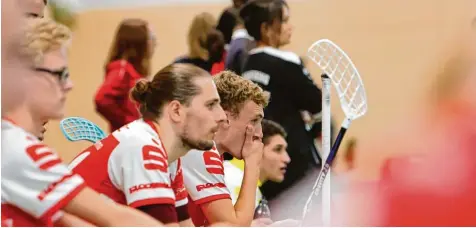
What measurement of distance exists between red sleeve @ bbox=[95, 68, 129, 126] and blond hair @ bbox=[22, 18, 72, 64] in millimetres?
328

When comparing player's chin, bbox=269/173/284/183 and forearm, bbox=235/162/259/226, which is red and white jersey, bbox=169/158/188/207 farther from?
player's chin, bbox=269/173/284/183

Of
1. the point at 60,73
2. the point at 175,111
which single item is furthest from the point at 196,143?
the point at 60,73

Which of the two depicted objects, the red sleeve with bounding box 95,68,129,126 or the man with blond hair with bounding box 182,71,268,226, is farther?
the red sleeve with bounding box 95,68,129,126

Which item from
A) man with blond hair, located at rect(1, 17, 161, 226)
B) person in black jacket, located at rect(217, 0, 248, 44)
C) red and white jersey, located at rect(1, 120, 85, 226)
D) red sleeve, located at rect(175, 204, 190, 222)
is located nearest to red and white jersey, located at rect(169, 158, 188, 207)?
red sleeve, located at rect(175, 204, 190, 222)

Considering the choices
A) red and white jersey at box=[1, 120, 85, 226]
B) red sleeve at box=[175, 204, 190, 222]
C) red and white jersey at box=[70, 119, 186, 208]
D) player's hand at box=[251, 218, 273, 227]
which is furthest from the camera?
player's hand at box=[251, 218, 273, 227]

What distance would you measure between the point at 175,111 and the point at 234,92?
148mm

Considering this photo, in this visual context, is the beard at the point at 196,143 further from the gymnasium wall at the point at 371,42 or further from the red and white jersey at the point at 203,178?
the gymnasium wall at the point at 371,42

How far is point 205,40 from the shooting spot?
4.64 feet

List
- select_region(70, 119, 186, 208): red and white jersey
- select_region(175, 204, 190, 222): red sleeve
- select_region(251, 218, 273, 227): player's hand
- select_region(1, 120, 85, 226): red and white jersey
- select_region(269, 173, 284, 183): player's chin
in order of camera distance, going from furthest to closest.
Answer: select_region(269, 173, 284, 183): player's chin → select_region(251, 218, 273, 227): player's hand → select_region(175, 204, 190, 222): red sleeve → select_region(70, 119, 186, 208): red and white jersey → select_region(1, 120, 85, 226): red and white jersey

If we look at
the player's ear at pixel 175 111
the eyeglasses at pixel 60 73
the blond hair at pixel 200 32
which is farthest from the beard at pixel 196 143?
the blond hair at pixel 200 32

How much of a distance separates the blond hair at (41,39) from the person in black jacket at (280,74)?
1.37 feet

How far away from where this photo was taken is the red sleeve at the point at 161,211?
1.07 meters

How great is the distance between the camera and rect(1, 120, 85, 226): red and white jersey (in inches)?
37.6

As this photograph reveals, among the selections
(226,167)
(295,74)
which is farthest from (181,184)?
(295,74)
